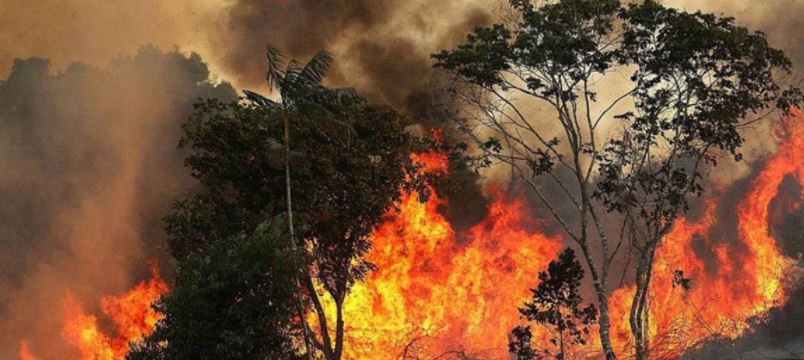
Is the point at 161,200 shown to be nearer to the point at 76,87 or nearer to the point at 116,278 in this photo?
the point at 116,278

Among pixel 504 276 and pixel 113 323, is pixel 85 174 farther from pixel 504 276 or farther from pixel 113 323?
pixel 504 276

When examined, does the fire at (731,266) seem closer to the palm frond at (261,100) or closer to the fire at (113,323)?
the palm frond at (261,100)

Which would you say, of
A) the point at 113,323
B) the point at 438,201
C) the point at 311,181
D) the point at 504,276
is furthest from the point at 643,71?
the point at 113,323

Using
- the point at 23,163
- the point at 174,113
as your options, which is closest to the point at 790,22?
the point at 174,113

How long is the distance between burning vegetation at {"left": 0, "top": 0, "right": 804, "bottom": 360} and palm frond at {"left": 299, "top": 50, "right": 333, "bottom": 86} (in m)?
0.07

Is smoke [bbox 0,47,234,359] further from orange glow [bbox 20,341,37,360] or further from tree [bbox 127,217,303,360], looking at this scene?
tree [bbox 127,217,303,360]

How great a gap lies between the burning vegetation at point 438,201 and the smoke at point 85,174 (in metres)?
0.15

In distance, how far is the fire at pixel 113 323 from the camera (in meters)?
38.3

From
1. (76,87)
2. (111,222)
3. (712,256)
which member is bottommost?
(712,256)

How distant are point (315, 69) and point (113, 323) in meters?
23.3

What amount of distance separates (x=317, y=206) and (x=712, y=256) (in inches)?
976

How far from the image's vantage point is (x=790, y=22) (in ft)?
135

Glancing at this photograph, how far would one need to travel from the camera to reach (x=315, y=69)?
74.9 feet

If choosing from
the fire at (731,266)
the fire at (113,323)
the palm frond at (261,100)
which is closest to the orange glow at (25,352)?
the fire at (113,323)
